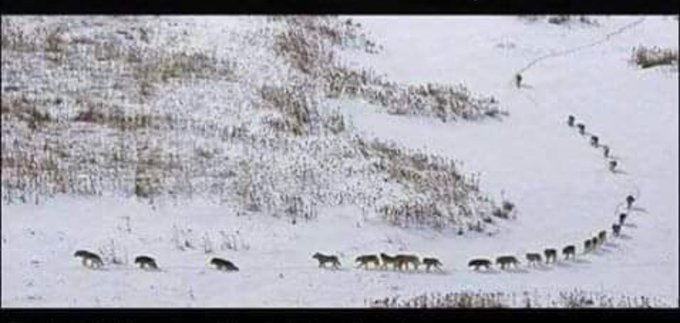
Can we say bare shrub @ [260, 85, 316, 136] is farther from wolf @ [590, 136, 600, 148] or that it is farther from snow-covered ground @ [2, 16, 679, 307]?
wolf @ [590, 136, 600, 148]

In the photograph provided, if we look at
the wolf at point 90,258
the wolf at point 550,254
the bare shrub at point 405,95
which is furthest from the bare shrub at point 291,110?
the wolf at point 550,254

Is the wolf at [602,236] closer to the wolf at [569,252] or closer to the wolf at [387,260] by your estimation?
the wolf at [569,252]

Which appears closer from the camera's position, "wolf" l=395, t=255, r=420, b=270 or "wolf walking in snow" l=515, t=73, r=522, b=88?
"wolf" l=395, t=255, r=420, b=270

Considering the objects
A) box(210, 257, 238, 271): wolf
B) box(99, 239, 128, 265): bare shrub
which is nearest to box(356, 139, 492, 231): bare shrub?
box(210, 257, 238, 271): wolf

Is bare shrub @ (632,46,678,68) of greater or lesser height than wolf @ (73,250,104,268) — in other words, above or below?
above

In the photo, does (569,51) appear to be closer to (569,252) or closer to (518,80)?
(518,80)

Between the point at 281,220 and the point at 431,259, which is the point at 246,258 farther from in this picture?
the point at 431,259

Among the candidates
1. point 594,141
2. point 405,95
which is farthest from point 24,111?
point 594,141
